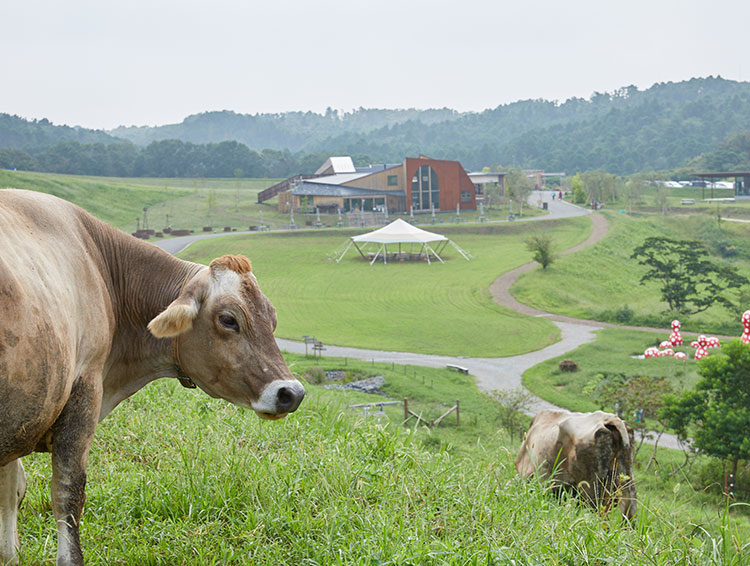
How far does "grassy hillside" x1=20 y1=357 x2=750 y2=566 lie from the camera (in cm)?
329

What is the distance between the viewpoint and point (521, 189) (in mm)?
65312

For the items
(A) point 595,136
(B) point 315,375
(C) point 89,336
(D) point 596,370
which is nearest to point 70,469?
(C) point 89,336

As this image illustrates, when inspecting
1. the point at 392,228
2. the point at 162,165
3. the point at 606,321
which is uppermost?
the point at 162,165

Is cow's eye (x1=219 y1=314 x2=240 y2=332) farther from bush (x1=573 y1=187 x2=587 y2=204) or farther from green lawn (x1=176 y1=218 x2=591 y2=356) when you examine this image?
bush (x1=573 y1=187 x2=587 y2=204)

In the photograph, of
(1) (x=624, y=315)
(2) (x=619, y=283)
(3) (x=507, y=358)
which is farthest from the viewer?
(2) (x=619, y=283)

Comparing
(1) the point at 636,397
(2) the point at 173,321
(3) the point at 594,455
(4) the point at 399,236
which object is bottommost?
(1) the point at 636,397

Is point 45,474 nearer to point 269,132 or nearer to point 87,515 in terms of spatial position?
point 87,515

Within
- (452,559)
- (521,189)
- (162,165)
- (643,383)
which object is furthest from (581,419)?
(162,165)

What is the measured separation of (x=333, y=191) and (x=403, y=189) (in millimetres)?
6052

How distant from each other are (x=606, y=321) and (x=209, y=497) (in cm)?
3039

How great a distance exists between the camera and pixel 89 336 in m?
3.18

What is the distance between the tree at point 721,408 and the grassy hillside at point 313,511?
1253cm

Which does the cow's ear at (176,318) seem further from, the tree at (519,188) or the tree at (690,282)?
the tree at (519,188)

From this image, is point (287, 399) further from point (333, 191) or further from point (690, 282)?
point (333, 191)
